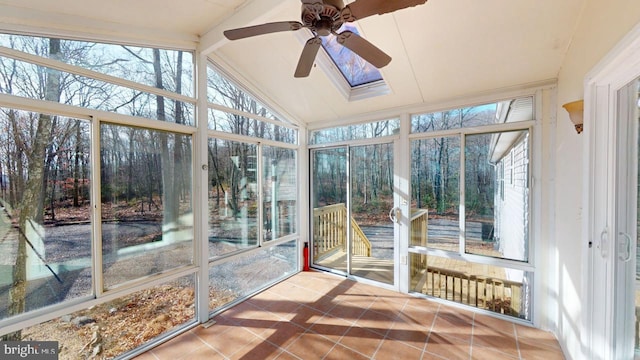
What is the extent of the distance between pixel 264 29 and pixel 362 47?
61cm

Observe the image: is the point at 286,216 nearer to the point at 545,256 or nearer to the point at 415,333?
the point at 415,333

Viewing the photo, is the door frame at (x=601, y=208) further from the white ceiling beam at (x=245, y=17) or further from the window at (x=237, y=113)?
the window at (x=237, y=113)

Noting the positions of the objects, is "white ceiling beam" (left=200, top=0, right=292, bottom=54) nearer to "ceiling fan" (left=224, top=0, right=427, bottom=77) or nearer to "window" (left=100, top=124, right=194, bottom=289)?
"ceiling fan" (left=224, top=0, right=427, bottom=77)

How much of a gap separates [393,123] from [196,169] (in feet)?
7.92

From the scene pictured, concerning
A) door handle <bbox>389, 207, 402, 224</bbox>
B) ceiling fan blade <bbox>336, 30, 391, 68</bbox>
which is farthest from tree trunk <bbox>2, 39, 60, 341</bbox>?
door handle <bbox>389, 207, 402, 224</bbox>

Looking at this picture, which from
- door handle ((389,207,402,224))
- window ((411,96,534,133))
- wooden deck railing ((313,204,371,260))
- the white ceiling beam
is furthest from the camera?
wooden deck railing ((313,204,371,260))

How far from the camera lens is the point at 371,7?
4.20ft

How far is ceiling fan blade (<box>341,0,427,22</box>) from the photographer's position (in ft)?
4.06

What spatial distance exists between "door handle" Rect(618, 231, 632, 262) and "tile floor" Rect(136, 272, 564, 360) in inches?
45.8

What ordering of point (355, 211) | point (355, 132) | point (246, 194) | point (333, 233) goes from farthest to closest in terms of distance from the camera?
point (333, 233)
point (355, 211)
point (355, 132)
point (246, 194)

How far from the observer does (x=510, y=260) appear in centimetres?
260

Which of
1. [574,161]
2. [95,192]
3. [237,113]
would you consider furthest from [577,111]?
[95,192]

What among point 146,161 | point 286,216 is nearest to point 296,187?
point 286,216

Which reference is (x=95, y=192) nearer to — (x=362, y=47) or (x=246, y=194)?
(x=246, y=194)
